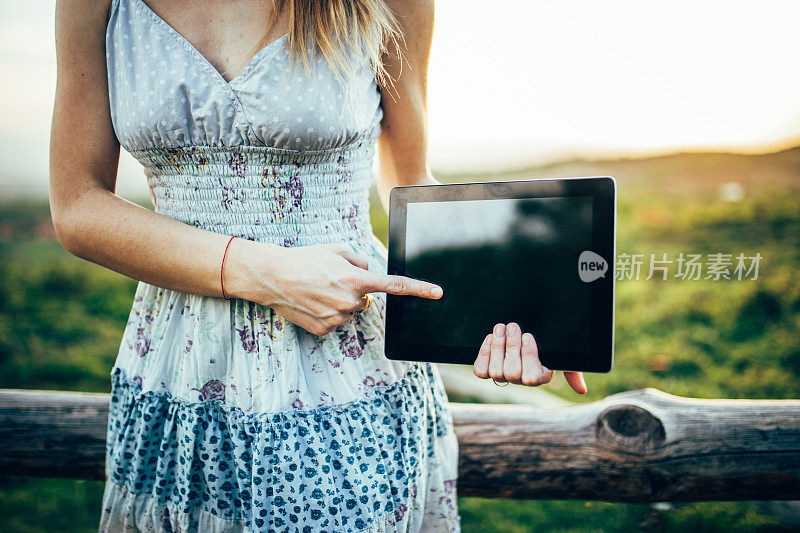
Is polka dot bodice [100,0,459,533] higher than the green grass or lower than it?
higher

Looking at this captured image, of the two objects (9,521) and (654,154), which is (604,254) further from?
(654,154)

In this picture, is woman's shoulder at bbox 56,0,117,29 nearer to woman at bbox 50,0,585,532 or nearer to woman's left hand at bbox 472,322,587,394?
woman at bbox 50,0,585,532

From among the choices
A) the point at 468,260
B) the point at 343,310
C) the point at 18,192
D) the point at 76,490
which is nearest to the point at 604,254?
the point at 468,260

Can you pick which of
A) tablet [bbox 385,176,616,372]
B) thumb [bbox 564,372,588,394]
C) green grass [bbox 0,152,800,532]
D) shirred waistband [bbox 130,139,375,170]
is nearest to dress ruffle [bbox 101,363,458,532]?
tablet [bbox 385,176,616,372]

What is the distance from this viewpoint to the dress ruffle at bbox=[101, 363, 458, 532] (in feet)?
2.69

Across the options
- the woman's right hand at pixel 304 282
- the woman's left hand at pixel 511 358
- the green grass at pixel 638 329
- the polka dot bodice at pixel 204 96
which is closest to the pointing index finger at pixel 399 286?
the woman's right hand at pixel 304 282

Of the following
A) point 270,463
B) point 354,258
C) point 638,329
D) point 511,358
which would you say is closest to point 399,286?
point 354,258

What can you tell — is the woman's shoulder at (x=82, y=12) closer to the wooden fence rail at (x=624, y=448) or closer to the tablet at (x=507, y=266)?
the tablet at (x=507, y=266)

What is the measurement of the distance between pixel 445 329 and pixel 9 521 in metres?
2.34

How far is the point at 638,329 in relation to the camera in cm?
339

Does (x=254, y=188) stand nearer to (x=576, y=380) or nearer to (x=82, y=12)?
(x=82, y=12)

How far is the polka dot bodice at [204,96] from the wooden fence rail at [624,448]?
85 centimetres

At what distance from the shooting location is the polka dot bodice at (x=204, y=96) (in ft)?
2.72

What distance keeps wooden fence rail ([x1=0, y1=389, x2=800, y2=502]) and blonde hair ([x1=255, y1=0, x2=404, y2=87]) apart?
0.88 metres
